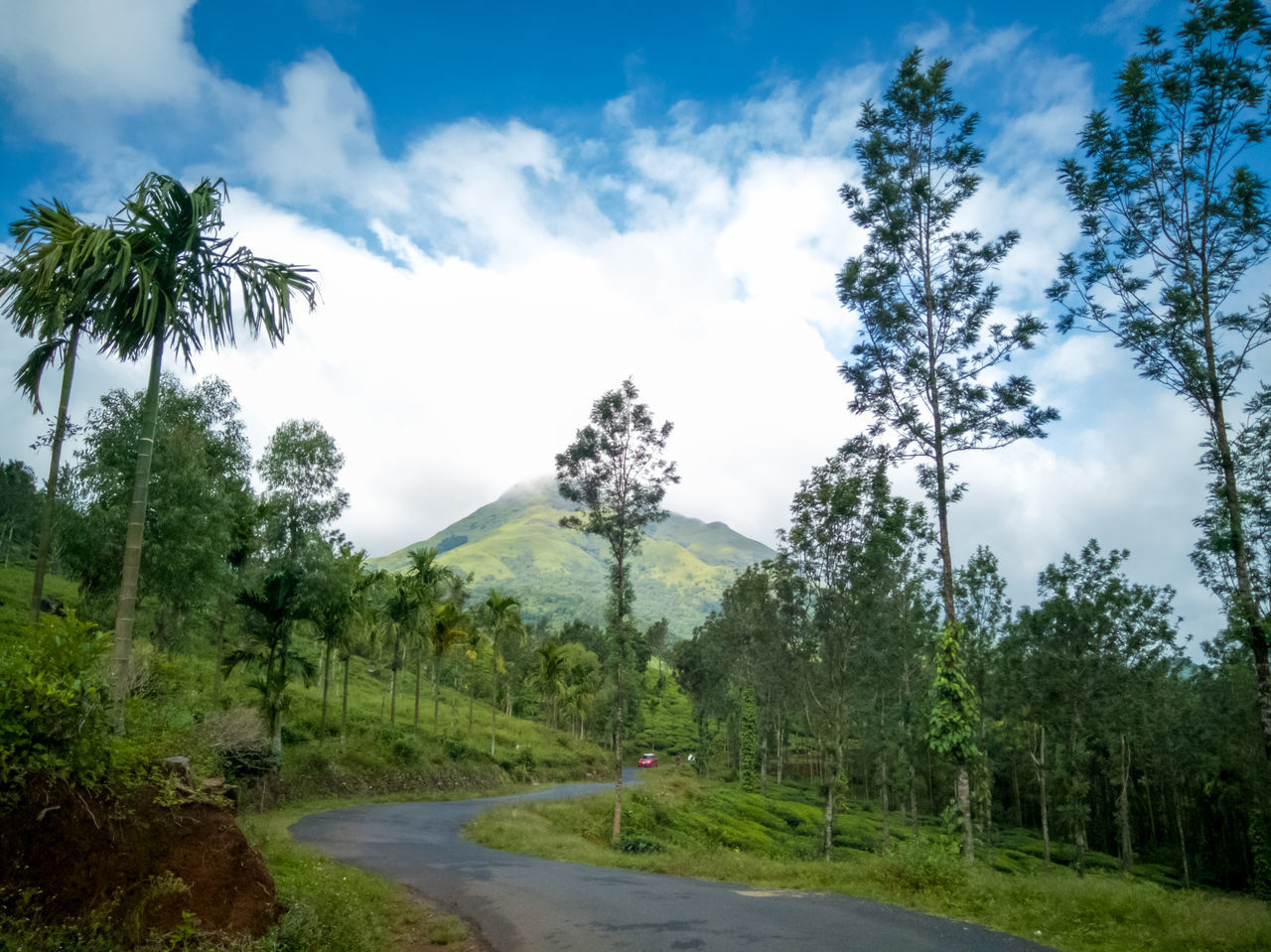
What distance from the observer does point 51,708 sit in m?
6.33

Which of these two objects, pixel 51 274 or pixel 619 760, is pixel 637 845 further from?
pixel 51 274

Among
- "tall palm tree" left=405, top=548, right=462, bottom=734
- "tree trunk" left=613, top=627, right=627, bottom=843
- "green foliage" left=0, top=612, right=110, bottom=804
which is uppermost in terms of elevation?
"tall palm tree" left=405, top=548, right=462, bottom=734

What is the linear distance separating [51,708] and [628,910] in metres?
9.39

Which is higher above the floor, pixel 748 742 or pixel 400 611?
pixel 400 611

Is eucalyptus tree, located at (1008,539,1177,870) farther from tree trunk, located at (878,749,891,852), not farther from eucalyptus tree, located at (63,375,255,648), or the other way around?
eucalyptus tree, located at (63,375,255,648)

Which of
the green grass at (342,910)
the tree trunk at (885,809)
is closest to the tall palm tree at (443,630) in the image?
the tree trunk at (885,809)

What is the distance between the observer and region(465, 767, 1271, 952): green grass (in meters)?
10.7

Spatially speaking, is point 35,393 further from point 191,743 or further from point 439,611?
point 439,611

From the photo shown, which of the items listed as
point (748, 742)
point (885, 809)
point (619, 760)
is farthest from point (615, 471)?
point (748, 742)

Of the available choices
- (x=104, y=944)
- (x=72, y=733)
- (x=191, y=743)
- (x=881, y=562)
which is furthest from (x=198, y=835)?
(x=881, y=562)

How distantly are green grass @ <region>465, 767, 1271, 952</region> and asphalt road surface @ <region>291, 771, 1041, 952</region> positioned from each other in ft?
3.92

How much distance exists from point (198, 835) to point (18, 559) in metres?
92.5

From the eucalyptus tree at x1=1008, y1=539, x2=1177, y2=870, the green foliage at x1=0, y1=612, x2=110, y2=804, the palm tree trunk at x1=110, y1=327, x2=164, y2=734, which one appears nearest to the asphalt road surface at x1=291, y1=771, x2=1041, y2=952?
the green foliage at x1=0, y1=612, x2=110, y2=804

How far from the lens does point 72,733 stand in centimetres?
645
